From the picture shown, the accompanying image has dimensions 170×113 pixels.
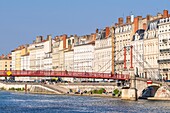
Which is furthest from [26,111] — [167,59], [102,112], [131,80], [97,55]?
[97,55]

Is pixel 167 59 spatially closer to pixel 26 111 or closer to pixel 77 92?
pixel 77 92

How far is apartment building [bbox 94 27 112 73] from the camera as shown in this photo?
14325 cm

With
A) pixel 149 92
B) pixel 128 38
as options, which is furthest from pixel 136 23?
pixel 149 92

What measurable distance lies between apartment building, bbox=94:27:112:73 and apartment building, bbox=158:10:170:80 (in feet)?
74.6

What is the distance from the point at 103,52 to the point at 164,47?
32.5m

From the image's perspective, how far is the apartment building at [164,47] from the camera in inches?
4535

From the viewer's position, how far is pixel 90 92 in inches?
4926

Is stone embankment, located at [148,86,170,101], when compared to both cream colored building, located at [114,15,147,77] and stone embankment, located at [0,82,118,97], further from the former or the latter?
cream colored building, located at [114,15,147,77]

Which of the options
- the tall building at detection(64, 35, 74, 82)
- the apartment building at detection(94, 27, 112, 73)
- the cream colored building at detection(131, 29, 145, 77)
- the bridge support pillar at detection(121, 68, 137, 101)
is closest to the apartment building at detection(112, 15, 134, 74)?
the apartment building at detection(94, 27, 112, 73)

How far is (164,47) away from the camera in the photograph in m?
117

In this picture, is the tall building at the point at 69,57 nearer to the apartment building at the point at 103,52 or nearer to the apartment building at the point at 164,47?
the apartment building at the point at 103,52

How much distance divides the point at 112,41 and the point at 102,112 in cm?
6703

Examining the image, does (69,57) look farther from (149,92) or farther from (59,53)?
(149,92)

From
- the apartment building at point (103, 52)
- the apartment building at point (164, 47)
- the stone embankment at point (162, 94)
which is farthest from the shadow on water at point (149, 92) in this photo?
the apartment building at point (103, 52)
